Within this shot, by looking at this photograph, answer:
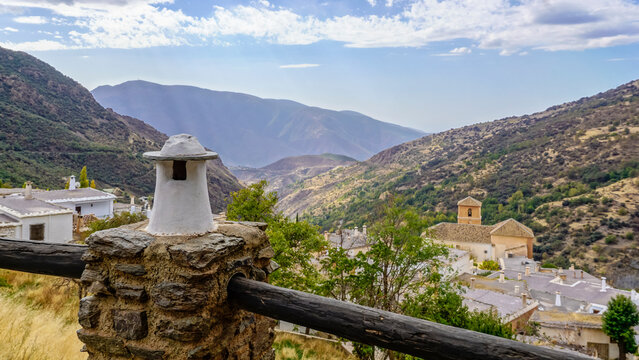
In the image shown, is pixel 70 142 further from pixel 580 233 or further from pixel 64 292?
pixel 580 233

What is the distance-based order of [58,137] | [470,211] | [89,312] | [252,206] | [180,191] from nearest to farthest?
[89,312], [180,191], [252,206], [470,211], [58,137]

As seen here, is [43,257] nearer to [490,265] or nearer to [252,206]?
[252,206]

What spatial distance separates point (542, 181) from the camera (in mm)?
58906

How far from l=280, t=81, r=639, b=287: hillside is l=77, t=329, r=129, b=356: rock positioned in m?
36.8

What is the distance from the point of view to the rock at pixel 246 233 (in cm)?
275

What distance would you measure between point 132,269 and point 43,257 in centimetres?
101

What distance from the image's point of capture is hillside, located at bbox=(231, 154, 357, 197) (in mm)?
132125

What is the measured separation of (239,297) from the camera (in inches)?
101

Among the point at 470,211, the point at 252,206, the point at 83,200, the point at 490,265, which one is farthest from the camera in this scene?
the point at 470,211

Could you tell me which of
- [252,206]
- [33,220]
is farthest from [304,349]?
[33,220]

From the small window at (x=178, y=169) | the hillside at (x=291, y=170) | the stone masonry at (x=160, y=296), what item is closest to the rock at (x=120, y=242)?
the stone masonry at (x=160, y=296)

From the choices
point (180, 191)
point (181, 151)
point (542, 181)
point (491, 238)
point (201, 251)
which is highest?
point (542, 181)

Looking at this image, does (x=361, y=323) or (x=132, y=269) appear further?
(x=132, y=269)

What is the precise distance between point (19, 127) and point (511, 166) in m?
66.9
